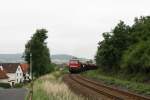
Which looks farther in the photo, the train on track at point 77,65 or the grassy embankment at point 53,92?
the train on track at point 77,65

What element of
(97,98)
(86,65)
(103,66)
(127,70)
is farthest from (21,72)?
(97,98)

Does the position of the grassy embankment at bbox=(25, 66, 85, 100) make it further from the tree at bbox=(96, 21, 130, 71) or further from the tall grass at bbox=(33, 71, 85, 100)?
the tree at bbox=(96, 21, 130, 71)

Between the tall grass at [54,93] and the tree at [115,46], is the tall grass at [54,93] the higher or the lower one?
the lower one

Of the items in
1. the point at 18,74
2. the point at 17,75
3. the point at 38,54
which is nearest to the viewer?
the point at 38,54

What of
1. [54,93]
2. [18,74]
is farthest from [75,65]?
[18,74]

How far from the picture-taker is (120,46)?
53.9 m

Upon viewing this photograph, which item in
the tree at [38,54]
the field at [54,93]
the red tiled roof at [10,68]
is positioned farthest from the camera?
the red tiled roof at [10,68]

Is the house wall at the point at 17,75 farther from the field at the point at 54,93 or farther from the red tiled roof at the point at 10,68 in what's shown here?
the field at the point at 54,93

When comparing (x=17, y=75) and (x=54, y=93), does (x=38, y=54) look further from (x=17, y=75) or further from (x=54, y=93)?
(x=54, y=93)

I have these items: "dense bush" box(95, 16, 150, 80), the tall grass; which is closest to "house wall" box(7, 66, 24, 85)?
"dense bush" box(95, 16, 150, 80)

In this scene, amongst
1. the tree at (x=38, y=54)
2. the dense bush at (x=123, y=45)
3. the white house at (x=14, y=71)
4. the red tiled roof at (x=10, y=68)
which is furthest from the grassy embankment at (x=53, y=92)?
the red tiled roof at (x=10, y=68)

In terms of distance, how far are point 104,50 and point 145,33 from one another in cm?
1178

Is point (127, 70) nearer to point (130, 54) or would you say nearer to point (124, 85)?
point (130, 54)

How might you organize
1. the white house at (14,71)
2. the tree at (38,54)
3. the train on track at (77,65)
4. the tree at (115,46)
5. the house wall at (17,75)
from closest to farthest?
1. the tree at (115,46)
2. the train on track at (77,65)
3. the tree at (38,54)
4. the house wall at (17,75)
5. the white house at (14,71)
